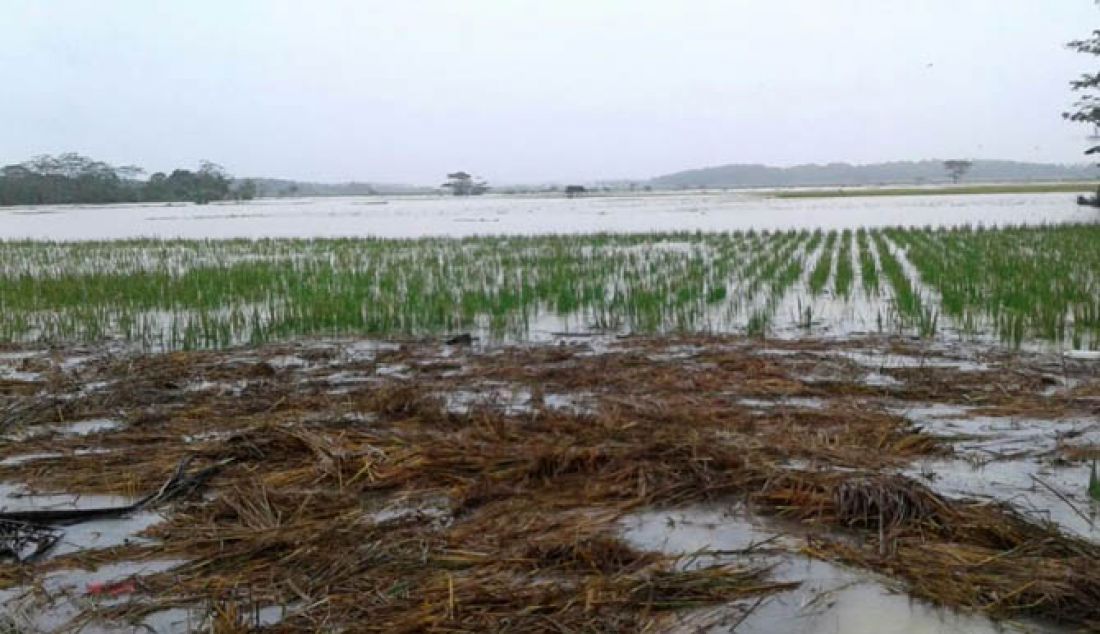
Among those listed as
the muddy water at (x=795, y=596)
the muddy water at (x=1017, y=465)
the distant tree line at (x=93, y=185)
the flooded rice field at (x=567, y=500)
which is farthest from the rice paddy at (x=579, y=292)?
the distant tree line at (x=93, y=185)

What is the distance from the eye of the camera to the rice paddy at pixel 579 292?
26.6ft

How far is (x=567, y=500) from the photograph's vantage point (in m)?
3.65

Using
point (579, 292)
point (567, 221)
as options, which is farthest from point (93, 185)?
point (579, 292)

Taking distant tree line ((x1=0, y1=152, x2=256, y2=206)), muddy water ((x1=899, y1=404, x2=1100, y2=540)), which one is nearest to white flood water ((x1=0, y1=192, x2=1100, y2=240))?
muddy water ((x1=899, y1=404, x2=1100, y2=540))

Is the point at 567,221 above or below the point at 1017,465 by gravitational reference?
above

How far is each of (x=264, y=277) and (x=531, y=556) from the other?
34.0 ft

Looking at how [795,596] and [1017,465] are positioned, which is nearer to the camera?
[795,596]

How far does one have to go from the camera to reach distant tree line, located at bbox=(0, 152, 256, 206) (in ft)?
261

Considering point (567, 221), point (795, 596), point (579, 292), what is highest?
point (567, 221)

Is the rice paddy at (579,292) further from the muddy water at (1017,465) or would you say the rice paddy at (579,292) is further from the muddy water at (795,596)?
the muddy water at (795,596)

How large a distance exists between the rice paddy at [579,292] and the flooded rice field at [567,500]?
6.17ft

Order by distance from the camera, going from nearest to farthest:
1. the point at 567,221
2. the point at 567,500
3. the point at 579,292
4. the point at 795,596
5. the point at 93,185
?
the point at 795,596 → the point at 567,500 → the point at 579,292 → the point at 567,221 → the point at 93,185

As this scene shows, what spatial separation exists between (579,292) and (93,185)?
276 ft

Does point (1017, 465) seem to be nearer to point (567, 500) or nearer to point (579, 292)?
point (567, 500)
